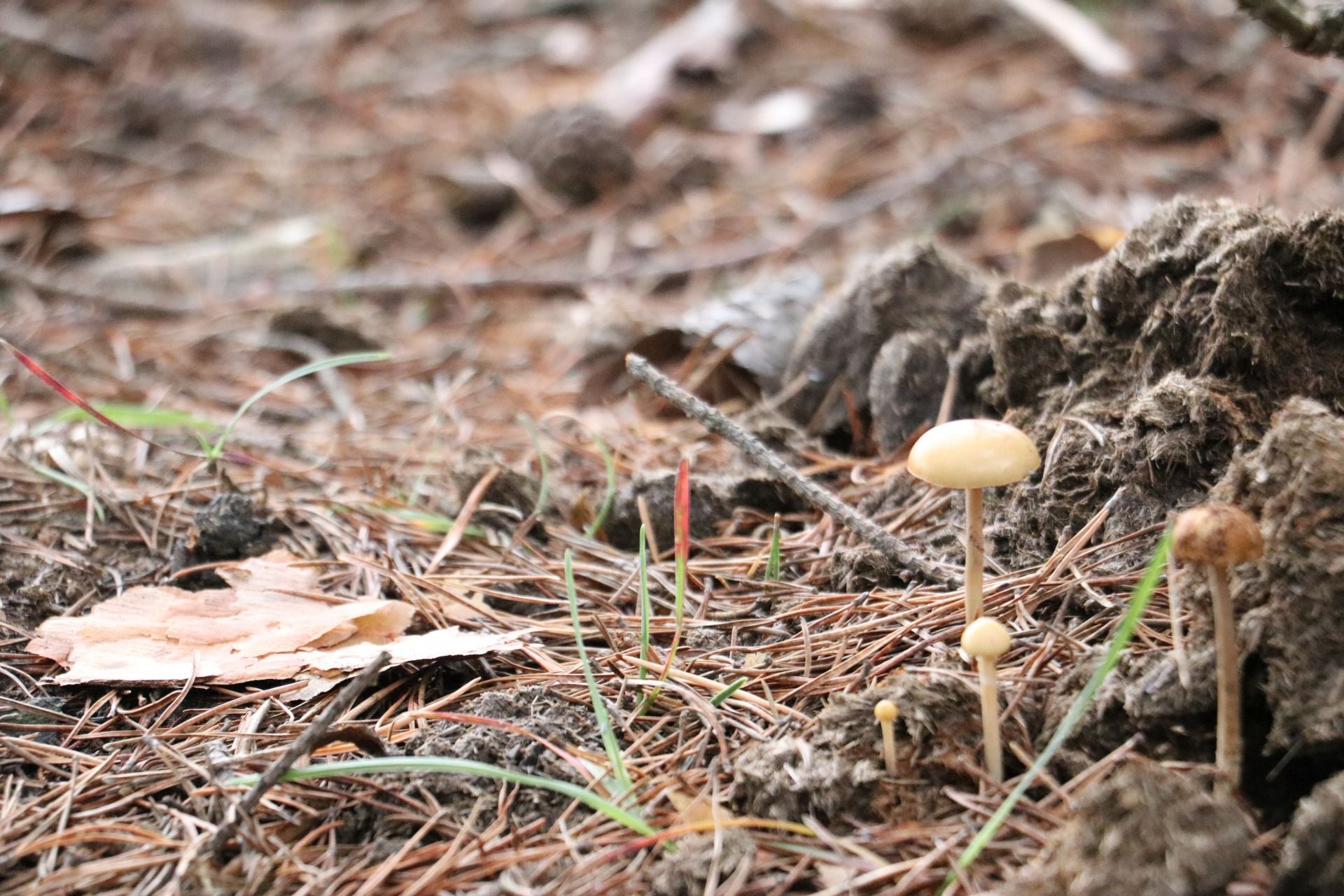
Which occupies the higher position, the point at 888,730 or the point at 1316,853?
the point at 1316,853

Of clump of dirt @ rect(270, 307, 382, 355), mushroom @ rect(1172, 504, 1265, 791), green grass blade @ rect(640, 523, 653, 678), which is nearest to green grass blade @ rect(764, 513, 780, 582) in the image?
green grass blade @ rect(640, 523, 653, 678)

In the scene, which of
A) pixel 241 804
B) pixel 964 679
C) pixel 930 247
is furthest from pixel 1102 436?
pixel 241 804

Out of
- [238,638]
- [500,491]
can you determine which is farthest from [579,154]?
[238,638]

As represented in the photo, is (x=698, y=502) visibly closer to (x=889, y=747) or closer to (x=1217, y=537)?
(x=889, y=747)

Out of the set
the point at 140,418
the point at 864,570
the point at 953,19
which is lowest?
the point at 140,418

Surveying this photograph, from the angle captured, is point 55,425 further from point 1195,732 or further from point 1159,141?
point 1159,141

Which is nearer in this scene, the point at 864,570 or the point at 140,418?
the point at 864,570
